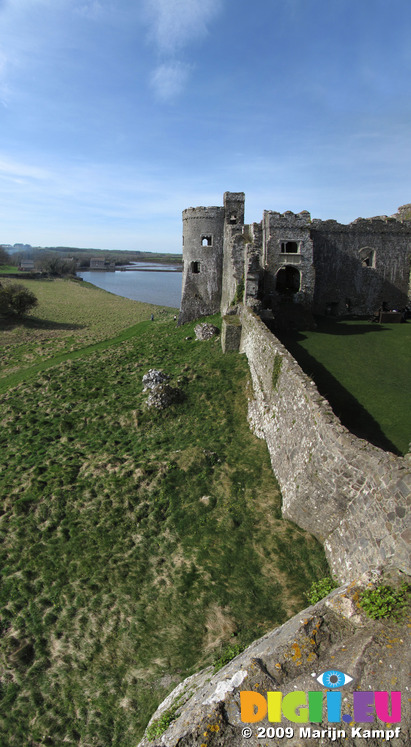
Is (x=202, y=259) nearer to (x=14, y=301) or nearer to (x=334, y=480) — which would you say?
(x=334, y=480)

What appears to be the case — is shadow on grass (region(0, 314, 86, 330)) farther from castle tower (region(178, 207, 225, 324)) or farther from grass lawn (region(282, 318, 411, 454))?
grass lawn (region(282, 318, 411, 454))

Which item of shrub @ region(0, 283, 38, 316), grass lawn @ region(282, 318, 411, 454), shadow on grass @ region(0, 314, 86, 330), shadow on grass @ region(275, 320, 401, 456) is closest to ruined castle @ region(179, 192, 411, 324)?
grass lawn @ region(282, 318, 411, 454)

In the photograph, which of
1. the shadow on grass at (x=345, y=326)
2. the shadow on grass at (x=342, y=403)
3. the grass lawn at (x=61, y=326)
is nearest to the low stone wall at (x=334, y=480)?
the shadow on grass at (x=342, y=403)

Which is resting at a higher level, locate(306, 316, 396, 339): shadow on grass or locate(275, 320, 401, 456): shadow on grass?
locate(306, 316, 396, 339): shadow on grass

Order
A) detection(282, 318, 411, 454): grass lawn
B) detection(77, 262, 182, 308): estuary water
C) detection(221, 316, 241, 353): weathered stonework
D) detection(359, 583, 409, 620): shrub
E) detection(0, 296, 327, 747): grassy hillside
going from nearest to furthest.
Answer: detection(359, 583, 409, 620): shrub → detection(0, 296, 327, 747): grassy hillside → detection(282, 318, 411, 454): grass lawn → detection(221, 316, 241, 353): weathered stonework → detection(77, 262, 182, 308): estuary water

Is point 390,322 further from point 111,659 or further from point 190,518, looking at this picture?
point 111,659

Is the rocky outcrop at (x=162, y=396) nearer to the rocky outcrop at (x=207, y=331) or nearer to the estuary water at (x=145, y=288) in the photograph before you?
the rocky outcrop at (x=207, y=331)

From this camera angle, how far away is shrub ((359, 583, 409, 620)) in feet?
18.1

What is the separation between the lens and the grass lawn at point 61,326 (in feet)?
111

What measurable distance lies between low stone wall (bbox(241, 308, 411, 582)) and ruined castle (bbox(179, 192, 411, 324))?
9.93m

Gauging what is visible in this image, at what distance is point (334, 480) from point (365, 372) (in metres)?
7.96

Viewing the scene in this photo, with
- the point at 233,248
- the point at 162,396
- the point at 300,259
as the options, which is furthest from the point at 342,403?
the point at 233,248

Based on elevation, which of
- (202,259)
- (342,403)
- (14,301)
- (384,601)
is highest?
(202,259)

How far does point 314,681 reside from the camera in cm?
509
